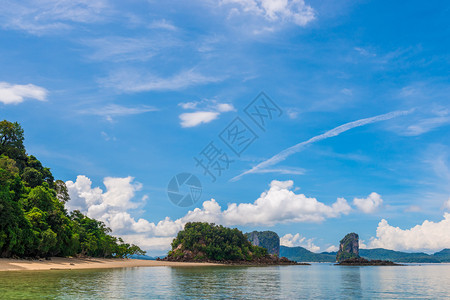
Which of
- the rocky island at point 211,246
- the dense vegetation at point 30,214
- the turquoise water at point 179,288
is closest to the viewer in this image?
the turquoise water at point 179,288

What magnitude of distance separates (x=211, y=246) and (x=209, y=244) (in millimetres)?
2321

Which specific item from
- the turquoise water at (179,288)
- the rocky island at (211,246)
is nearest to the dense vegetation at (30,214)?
the turquoise water at (179,288)

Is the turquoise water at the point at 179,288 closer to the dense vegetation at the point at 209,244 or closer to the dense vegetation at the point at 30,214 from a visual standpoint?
the dense vegetation at the point at 30,214

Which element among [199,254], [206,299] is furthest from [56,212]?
[199,254]

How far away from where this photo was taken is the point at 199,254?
17238 cm

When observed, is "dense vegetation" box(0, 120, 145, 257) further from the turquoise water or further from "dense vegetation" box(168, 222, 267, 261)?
"dense vegetation" box(168, 222, 267, 261)

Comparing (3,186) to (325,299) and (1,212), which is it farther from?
(325,299)

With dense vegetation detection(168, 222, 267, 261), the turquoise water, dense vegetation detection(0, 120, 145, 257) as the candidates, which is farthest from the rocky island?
the turquoise water

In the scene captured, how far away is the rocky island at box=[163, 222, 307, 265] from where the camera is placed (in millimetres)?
171750

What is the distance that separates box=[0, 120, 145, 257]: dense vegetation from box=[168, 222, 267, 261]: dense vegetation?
60246mm

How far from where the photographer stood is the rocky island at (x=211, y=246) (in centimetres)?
17175

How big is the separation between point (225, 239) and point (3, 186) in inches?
5202

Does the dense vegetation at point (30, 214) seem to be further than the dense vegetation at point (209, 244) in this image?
No

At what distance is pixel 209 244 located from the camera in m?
173
